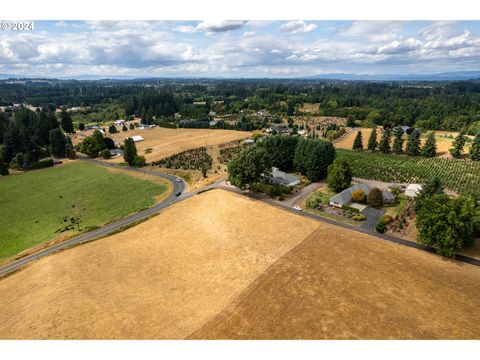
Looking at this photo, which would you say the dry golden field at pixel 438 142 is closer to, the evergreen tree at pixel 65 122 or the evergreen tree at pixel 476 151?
the evergreen tree at pixel 476 151

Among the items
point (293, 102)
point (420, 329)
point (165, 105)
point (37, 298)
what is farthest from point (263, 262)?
point (293, 102)

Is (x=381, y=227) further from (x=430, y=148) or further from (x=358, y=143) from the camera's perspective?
(x=358, y=143)

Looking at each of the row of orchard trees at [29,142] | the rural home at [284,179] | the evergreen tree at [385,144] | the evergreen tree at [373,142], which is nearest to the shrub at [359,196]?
the rural home at [284,179]

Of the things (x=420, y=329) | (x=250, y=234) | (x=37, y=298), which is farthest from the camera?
(x=250, y=234)

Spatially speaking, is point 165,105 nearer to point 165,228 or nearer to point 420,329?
point 165,228

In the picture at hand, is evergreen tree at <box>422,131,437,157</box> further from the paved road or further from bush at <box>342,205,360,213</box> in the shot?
the paved road
